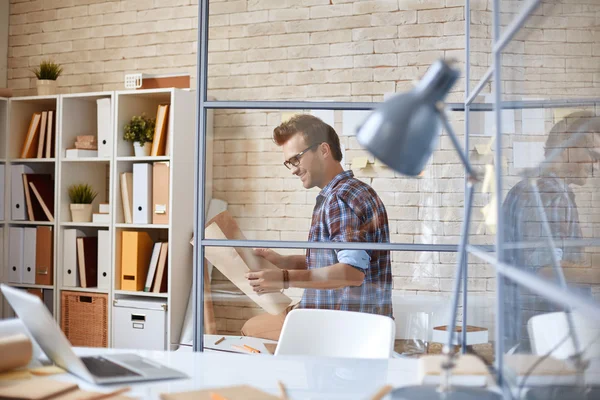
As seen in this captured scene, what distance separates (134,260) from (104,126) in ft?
2.91

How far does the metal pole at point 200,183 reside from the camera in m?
2.51

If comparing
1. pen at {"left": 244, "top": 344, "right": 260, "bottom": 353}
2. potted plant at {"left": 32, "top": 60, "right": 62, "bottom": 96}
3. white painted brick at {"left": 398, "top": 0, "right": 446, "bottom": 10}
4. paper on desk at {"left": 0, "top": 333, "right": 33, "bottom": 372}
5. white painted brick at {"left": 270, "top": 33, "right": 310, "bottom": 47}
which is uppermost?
potted plant at {"left": 32, "top": 60, "right": 62, "bottom": 96}

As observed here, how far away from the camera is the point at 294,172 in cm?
250

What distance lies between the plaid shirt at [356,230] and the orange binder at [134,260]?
2.10 m

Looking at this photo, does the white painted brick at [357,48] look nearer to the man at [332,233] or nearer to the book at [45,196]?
the man at [332,233]

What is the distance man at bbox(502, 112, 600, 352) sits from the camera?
1.44 m

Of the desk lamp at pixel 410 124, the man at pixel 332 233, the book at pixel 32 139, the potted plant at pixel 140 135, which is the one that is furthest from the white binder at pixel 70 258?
the desk lamp at pixel 410 124

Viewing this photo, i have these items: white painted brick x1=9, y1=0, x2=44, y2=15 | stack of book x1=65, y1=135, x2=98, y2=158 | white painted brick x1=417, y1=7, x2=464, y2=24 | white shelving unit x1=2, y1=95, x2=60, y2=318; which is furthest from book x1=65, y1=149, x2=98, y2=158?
white painted brick x1=417, y1=7, x2=464, y2=24

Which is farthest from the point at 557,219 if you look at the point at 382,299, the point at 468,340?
the point at 382,299

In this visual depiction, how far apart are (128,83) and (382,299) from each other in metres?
2.64

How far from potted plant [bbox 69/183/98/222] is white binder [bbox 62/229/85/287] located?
101 mm

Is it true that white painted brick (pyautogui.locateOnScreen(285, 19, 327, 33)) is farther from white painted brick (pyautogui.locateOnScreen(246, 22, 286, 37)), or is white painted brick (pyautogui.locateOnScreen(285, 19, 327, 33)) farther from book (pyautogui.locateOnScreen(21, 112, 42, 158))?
book (pyautogui.locateOnScreen(21, 112, 42, 158))

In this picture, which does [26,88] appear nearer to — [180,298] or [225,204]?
[180,298]

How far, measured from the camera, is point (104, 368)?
1.64 m
